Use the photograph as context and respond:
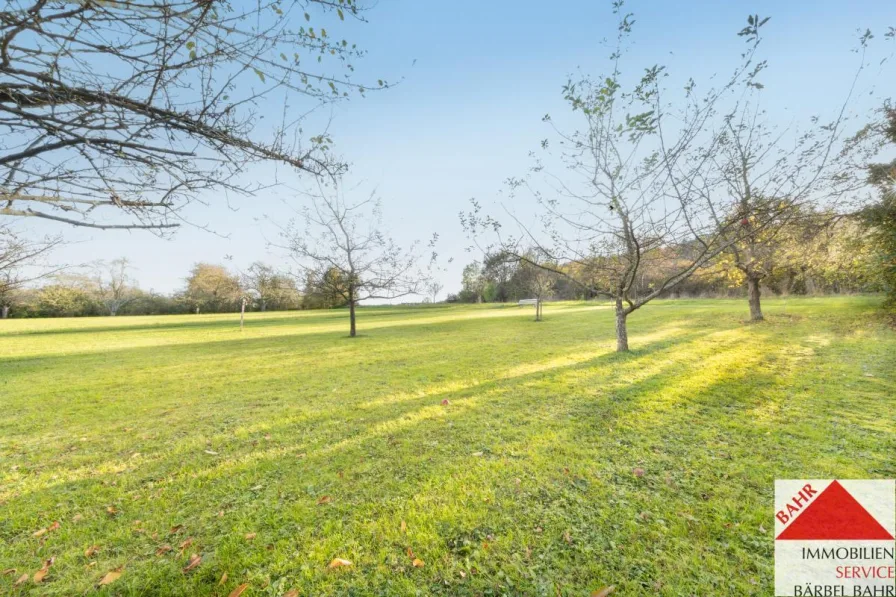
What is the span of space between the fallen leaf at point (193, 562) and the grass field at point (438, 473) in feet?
0.13

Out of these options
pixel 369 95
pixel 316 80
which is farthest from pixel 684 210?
pixel 316 80

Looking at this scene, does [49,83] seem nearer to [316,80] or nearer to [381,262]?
[316,80]

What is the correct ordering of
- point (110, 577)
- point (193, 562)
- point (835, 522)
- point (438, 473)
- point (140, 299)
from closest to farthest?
point (110, 577) < point (193, 562) < point (835, 522) < point (438, 473) < point (140, 299)

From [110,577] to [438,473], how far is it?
8.31 ft

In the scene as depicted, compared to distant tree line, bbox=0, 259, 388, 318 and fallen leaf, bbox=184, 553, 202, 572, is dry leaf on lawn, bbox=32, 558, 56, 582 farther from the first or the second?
distant tree line, bbox=0, 259, 388, 318

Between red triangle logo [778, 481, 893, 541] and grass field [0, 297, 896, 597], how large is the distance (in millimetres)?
214

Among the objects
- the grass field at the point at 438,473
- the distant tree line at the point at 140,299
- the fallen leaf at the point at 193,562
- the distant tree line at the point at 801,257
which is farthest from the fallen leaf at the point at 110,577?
the distant tree line at the point at 140,299

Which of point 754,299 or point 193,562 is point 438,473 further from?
point 754,299

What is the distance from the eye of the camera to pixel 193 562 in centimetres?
235

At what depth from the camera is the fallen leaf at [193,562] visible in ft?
7.52

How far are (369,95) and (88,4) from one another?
1.65 m

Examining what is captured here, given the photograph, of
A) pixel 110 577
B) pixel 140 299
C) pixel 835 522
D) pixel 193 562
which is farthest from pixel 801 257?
pixel 140 299

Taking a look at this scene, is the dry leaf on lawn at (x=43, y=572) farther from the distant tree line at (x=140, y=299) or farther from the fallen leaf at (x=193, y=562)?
the distant tree line at (x=140, y=299)

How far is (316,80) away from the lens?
2.52m
